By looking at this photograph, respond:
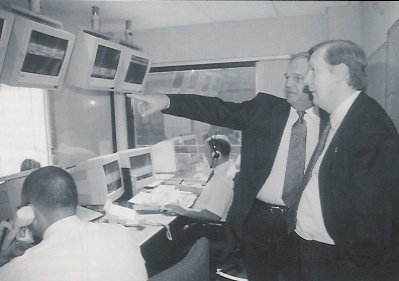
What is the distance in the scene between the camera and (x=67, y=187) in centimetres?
142

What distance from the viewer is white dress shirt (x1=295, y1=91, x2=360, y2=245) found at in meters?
1.27

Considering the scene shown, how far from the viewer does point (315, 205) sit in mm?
1322

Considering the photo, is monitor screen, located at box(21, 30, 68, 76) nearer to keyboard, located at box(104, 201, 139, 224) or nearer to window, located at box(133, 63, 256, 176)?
keyboard, located at box(104, 201, 139, 224)

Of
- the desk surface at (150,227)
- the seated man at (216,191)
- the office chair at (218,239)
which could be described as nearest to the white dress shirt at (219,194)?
the seated man at (216,191)

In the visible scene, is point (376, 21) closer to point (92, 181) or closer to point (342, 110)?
point (342, 110)

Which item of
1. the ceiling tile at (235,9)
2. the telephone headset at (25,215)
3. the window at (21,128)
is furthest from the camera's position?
the window at (21,128)

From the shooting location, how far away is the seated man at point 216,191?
2.63 meters

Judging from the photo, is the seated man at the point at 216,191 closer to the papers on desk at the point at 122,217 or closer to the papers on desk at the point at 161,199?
the papers on desk at the point at 161,199

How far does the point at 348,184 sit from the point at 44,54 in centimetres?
195

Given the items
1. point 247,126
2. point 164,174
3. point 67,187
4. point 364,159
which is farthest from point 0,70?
point 164,174

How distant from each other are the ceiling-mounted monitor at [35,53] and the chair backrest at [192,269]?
1618mm

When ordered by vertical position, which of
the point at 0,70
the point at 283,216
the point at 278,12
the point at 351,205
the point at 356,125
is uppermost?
the point at 278,12

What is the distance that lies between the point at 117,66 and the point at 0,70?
1116mm

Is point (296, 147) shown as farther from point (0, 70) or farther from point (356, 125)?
point (0, 70)
